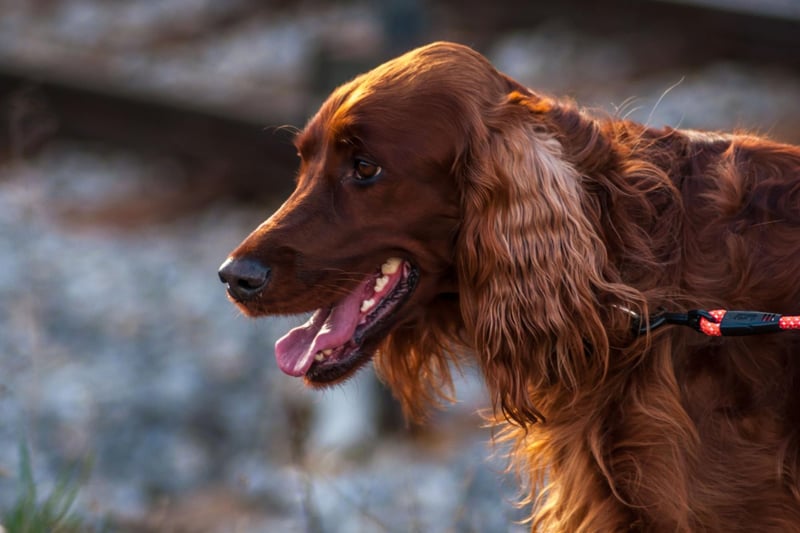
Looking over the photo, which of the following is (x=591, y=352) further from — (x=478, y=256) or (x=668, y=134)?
(x=668, y=134)

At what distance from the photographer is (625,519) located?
2.91 metres

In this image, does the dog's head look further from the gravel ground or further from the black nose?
the gravel ground

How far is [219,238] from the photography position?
8.02m

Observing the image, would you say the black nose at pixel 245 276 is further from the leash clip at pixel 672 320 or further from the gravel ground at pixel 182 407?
the leash clip at pixel 672 320

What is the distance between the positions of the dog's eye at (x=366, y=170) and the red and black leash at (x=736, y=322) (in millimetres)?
767

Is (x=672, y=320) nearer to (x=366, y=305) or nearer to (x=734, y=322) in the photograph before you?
(x=734, y=322)

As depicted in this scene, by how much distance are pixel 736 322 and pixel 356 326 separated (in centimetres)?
95

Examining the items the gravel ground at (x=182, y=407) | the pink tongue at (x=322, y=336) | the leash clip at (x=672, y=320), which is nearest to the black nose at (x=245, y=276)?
the pink tongue at (x=322, y=336)

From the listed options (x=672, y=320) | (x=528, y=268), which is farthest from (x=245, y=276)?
(x=672, y=320)

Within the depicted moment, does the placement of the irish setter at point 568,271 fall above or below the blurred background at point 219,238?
above

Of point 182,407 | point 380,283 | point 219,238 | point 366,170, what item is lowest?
point 219,238

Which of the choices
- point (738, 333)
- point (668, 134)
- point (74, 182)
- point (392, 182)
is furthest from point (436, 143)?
point (74, 182)

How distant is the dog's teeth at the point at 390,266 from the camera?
10.2 feet

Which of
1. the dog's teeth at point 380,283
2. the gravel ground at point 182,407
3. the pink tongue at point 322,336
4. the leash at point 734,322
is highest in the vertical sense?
the leash at point 734,322
